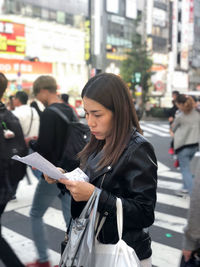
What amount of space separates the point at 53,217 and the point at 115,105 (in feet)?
12.3

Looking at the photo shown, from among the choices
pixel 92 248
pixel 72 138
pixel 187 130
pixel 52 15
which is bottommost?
pixel 187 130

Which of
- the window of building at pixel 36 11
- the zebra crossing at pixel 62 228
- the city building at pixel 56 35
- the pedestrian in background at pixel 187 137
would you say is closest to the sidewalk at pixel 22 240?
the zebra crossing at pixel 62 228

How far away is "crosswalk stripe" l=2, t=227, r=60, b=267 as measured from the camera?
390 centimetres

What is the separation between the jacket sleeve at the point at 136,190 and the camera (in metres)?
1.75

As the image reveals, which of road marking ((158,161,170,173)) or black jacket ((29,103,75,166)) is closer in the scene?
black jacket ((29,103,75,166))

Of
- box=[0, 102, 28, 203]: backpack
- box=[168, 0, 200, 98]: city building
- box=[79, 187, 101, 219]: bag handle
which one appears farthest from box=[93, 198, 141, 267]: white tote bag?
box=[168, 0, 200, 98]: city building

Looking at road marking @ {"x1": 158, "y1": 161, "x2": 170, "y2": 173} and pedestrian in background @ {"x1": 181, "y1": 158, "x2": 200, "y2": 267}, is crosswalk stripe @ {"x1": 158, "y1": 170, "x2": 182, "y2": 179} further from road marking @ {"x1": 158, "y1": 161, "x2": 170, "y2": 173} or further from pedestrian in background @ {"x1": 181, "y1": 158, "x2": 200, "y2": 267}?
pedestrian in background @ {"x1": 181, "y1": 158, "x2": 200, "y2": 267}

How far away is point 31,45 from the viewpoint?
2032 inches

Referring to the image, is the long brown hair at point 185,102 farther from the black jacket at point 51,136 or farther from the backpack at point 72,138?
the black jacket at point 51,136

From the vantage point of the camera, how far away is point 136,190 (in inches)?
69.1

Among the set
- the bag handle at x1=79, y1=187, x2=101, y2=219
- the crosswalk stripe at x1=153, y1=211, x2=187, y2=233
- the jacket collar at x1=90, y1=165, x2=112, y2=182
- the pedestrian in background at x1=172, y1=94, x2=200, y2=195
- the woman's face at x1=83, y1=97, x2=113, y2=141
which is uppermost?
the woman's face at x1=83, y1=97, x2=113, y2=141

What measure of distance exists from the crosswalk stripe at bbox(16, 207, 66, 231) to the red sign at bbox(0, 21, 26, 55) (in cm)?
3535

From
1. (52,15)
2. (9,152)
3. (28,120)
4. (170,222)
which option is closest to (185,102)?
(170,222)

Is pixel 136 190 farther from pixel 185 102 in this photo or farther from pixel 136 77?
pixel 136 77
